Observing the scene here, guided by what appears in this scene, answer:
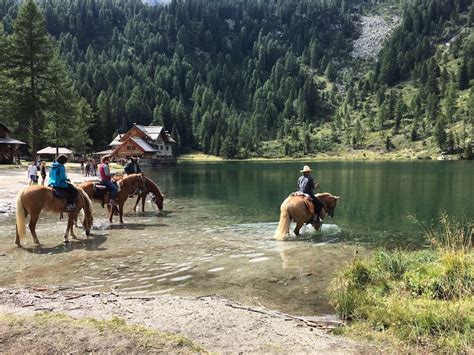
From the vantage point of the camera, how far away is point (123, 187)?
2477cm

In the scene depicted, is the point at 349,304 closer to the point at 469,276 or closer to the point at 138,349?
the point at 469,276

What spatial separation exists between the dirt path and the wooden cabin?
99.3 meters

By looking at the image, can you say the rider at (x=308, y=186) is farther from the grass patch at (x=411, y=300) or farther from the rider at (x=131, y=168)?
the rider at (x=131, y=168)

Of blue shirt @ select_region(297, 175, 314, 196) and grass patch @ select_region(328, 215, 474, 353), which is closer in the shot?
grass patch @ select_region(328, 215, 474, 353)

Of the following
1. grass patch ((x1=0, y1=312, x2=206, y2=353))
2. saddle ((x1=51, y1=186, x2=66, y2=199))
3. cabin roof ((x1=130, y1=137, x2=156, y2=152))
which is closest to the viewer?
grass patch ((x1=0, y1=312, x2=206, y2=353))

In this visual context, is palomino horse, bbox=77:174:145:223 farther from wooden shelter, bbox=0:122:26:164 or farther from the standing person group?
wooden shelter, bbox=0:122:26:164

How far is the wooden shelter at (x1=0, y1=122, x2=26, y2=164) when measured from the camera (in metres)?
66.8

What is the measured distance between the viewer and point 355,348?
24.7 ft

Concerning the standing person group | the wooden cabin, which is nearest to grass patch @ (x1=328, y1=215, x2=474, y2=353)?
the standing person group

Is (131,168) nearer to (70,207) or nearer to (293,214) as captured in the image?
(70,207)

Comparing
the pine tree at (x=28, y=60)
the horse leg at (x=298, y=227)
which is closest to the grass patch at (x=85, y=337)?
the horse leg at (x=298, y=227)

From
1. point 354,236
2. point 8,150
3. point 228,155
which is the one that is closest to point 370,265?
point 354,236

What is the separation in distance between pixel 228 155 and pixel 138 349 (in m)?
180

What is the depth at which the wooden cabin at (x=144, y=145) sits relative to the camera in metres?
114
